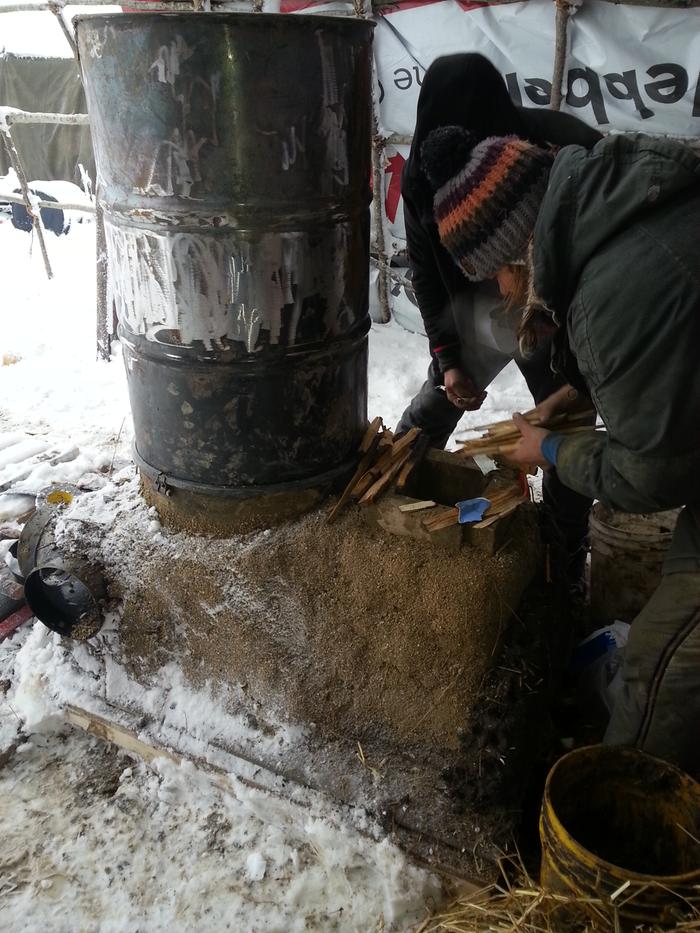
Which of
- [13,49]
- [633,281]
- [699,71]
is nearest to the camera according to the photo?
[633,281]

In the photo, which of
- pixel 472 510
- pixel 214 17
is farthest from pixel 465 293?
pixel 214 17

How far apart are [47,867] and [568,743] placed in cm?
198

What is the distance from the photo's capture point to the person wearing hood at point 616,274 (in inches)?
68.4

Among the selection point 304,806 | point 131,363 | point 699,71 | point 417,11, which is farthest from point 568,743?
point 417,11

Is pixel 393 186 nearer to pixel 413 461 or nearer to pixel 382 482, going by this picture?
pixel 413 461

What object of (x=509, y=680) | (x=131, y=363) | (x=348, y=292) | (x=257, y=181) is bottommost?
(x=509, y=680)

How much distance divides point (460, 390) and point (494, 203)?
5.20 ft

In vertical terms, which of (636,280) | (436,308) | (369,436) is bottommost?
(369,436)

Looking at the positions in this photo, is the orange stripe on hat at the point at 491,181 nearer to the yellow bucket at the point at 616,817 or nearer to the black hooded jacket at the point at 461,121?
the black hooded jacket at the point at 461,121

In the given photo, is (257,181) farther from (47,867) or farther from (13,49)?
(13,49)

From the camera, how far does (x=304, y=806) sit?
2.45 meters

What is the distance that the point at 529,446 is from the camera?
244 cm

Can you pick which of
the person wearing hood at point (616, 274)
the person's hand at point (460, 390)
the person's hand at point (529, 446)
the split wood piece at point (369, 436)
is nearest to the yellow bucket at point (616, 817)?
the person wearing hood at point (616, 274)

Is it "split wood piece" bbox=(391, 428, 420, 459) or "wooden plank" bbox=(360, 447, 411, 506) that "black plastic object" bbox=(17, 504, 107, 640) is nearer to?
"wooden plank" bbox=(360, 447, 411, 506)
